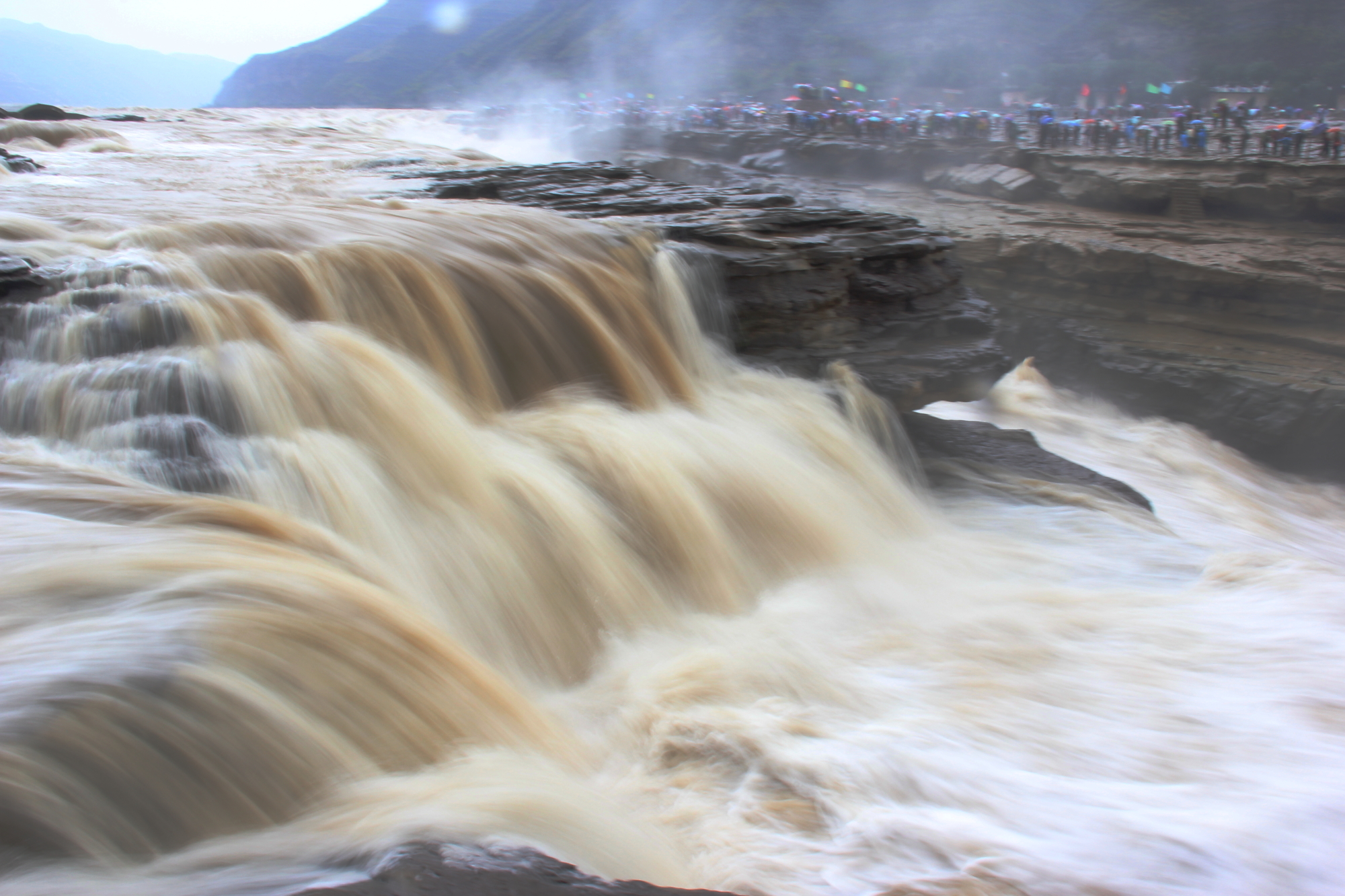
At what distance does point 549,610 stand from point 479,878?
189 centimetres

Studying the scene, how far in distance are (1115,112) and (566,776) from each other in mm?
34524

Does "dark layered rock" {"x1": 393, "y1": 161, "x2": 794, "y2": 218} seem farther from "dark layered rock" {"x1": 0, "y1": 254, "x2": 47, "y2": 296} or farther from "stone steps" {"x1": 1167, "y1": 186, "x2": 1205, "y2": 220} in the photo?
"stone steps" {"x1": 1167, "y1": 186, "x2": 1205, "y2": 220}

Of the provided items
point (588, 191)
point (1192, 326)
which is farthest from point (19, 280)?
point (1192, 326)

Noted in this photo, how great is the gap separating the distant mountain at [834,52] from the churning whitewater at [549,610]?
3787 centimetres

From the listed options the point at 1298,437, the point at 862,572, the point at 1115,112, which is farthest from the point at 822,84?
the point at 862,572

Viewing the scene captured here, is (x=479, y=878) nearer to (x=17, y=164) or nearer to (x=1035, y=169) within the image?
(x=17, y=164)

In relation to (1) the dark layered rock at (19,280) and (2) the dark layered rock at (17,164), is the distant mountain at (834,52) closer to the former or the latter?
(2) the dark layered rock at (17,164)

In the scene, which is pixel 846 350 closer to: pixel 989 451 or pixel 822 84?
pixel 989 451

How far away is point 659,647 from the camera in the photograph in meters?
3.66

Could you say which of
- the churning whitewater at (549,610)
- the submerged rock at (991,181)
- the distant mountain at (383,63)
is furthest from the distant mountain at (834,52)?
the churning whitewater at (549,610)

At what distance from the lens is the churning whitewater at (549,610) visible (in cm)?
200

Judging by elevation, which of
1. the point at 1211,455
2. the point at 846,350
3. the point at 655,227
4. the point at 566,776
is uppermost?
the point at 655,227

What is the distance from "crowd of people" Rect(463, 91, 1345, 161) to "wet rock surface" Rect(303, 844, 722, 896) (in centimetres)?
1727

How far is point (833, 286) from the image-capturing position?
6555 mm
